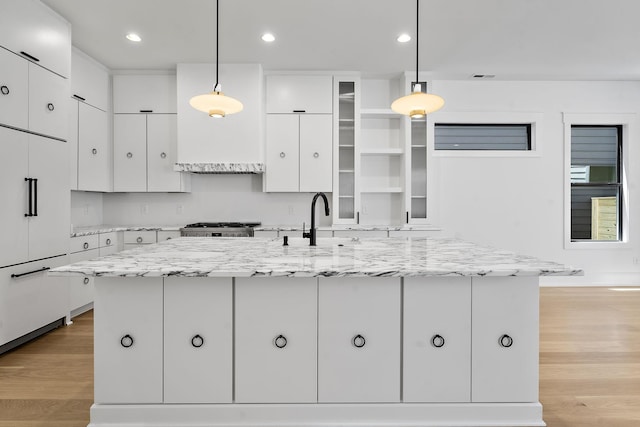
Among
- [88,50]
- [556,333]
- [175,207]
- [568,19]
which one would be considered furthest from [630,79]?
[88,50]

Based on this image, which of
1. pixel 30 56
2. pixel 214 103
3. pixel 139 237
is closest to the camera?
pixel 214 103

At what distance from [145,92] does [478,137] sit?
441 centimetres

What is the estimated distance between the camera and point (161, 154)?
192 inches

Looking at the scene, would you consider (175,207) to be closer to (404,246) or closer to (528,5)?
(404,246)

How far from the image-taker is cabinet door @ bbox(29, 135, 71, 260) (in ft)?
10.1

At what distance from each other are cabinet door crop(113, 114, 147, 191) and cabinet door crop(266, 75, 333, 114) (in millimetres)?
1650

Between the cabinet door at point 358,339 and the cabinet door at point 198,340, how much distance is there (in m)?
0.45

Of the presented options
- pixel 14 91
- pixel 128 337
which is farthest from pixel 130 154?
pixel 128 337

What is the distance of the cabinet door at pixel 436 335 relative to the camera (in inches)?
72.0

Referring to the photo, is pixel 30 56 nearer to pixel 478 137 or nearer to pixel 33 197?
pixel 33 197

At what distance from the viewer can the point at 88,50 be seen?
421 cm

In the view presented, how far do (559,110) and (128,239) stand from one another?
579cm

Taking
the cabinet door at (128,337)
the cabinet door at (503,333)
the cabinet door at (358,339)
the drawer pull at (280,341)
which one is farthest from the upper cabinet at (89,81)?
the cabinet door at (503,333)

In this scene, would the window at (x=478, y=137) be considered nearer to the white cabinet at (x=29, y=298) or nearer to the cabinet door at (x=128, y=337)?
the cabinet door at (x=128, y=337)
